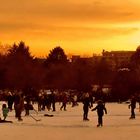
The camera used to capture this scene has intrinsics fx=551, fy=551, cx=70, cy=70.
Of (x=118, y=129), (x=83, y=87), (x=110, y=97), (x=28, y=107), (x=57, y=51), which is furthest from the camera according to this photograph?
(x=57, y=51)

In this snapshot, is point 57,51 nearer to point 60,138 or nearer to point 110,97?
point 110,97

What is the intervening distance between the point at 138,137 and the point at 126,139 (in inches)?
29.8

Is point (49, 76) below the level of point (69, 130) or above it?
above

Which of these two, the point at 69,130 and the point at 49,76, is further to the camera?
the point at 49,76

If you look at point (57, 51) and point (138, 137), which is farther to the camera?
point (57, 51)

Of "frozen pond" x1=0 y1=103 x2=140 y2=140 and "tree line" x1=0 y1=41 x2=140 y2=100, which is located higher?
"tree line" x1=0 y1=41 x2=140 y2=100

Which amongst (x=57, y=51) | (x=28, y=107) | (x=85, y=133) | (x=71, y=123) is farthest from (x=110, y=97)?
(x=57, y=51)

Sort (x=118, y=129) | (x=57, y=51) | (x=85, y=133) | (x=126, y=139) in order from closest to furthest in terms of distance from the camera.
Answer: (x=126, y=139), (x=85, y=133), (x=118, y=129), (x=57, y=51)

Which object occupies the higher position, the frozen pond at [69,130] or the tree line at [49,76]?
the tree line at [49,76]

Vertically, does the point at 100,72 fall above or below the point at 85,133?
above

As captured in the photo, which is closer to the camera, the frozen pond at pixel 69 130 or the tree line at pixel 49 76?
the frozen pond at pixel 69 130

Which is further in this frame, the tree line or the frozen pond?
the tree line

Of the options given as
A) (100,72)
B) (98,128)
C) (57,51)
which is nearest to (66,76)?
(100,72)

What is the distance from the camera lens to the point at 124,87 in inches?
2399
